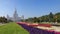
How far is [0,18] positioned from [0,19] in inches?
42.7

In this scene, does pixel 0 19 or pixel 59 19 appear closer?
pixel 59 19

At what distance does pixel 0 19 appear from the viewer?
145 meters

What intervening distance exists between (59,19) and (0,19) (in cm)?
6500

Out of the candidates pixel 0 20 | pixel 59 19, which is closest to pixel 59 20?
pixel 59 19

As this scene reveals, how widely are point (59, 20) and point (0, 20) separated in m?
64.3

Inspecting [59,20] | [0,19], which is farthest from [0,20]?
[59,20]

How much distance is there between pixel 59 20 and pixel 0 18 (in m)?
65.3

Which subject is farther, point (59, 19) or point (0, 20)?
point (0, 20)

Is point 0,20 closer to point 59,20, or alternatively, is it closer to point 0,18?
point 0,18

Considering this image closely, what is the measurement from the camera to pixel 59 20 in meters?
97.6

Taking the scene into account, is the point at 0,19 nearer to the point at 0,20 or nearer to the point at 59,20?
the point at 0,20

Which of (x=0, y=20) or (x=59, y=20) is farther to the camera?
(x=0, y=20)

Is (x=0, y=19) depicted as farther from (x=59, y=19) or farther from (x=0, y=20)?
(x=59, y=19)

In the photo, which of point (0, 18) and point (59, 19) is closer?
point (59, 19)
